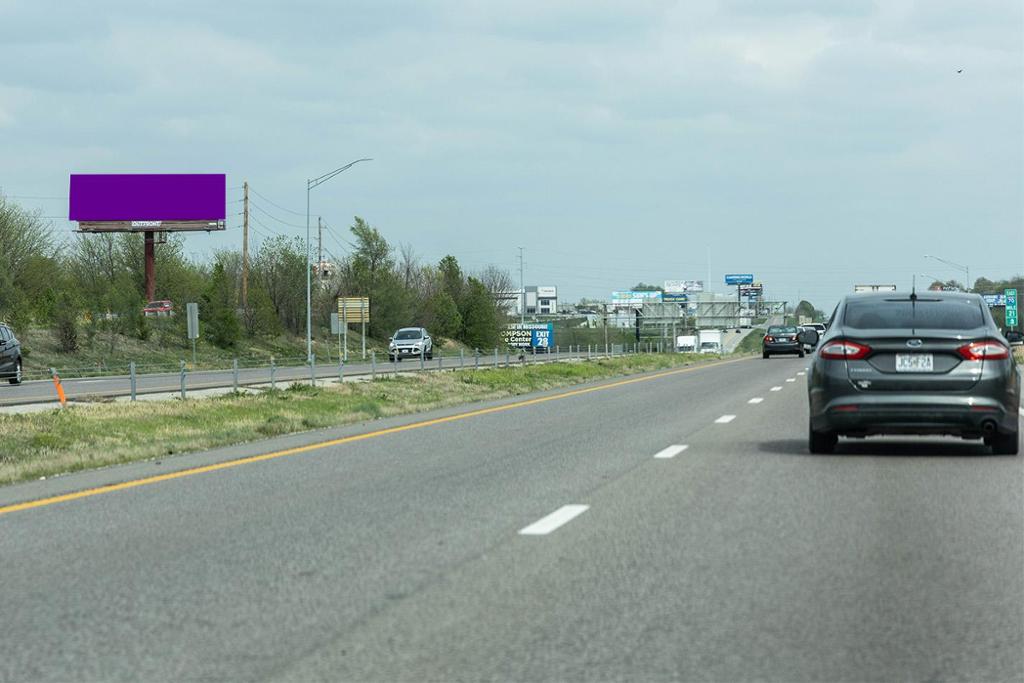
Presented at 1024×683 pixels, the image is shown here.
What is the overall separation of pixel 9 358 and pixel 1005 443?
33402 mm

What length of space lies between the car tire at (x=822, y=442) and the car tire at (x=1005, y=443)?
1.56 m

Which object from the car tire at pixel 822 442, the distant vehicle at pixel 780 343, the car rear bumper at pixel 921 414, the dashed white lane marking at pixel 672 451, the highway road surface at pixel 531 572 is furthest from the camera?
the distant vehicle at pixel 780 343

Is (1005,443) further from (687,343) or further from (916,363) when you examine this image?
(687,343)

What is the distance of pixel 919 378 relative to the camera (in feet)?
47.2

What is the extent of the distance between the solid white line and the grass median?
21.9 feet

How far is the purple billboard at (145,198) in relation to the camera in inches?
3361

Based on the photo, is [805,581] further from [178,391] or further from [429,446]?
[178,391]

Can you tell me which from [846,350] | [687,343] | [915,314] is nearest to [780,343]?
[687,343]

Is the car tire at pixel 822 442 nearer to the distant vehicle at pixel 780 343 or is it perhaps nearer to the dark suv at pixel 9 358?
the dark suv at pixel 9 358

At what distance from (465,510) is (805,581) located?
A: 369 centimetres

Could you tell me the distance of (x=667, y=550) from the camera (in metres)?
8.78

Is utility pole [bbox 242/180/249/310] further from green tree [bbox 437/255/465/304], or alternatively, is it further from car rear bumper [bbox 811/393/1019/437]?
car rear bumper [bbox 811/393/1019/437]

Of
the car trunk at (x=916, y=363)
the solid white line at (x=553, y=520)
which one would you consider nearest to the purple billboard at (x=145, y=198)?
the car trunk at (x=916, y=363)

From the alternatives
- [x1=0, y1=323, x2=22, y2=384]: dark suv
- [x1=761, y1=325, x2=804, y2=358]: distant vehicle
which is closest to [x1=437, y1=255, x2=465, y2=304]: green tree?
[x1=761, y1=325, x2=804, y2=358]: distant vehicle
